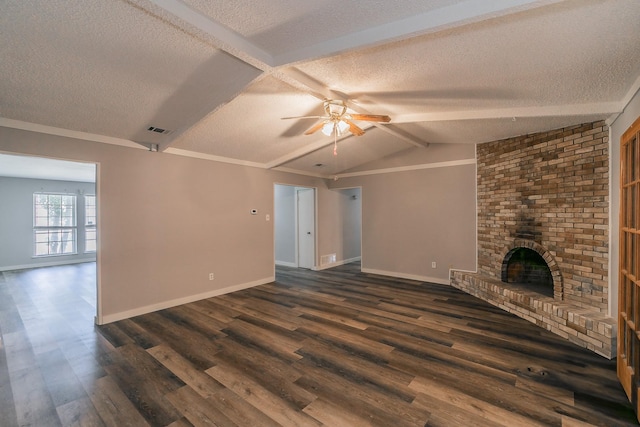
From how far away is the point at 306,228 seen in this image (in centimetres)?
714

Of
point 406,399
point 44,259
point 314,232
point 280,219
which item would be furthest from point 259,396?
point 44,259

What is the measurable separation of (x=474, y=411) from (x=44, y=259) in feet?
34.9

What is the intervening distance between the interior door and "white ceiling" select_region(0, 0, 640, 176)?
0.74 metres

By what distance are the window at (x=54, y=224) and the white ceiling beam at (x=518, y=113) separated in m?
9.95

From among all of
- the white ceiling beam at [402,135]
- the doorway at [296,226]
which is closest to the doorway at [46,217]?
the doorway at [296,226]

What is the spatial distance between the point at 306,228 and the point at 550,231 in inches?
192

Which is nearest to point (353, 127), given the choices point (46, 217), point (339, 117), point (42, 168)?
point (339, 117)

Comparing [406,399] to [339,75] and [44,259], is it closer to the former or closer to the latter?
[339,75]

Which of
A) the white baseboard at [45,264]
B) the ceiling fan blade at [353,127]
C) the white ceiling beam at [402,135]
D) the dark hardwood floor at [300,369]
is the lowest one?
the dark hardwood floor at [300,369]

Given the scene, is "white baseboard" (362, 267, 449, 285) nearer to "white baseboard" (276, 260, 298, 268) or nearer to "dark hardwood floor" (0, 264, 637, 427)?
"dark hardwood floor" (0, 264, 637, 427)

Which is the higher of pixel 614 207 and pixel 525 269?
pixel 614 207

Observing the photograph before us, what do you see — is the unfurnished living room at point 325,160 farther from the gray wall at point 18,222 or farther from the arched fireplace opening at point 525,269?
the gray wall at point 18,222

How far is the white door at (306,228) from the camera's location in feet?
23.0

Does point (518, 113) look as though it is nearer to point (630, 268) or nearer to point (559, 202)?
point (559, 202)
